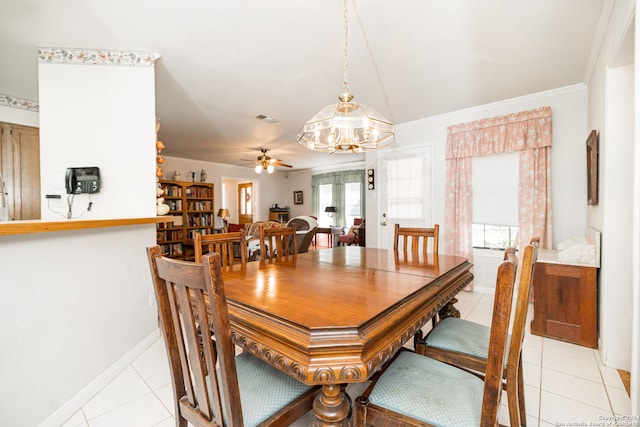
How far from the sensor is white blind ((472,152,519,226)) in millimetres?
3398

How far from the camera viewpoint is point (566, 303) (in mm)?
2264

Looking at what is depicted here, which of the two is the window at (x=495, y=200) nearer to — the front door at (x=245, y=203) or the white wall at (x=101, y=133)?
the white wall at (x=101, y=133)

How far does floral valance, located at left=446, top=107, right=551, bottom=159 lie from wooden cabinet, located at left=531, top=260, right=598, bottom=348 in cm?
162

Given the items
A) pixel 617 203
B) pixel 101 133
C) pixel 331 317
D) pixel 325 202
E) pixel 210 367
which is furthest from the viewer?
pixel 325 202

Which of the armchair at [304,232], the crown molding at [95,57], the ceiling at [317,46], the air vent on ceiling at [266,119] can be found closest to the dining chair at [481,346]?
the ceiling at [317,46]

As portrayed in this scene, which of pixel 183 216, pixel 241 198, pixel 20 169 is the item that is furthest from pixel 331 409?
pixel 241 198

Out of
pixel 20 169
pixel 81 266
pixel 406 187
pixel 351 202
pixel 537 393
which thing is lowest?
pixel 537 393

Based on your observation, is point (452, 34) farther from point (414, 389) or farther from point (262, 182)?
point (262, 182)

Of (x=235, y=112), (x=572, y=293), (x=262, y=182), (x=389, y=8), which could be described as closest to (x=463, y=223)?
(x=572, y=293)

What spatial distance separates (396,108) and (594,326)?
2983 millimetres

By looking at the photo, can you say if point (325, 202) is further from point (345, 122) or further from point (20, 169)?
point (345, 122)

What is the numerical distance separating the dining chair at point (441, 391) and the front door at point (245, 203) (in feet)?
26.1

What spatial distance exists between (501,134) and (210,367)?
12.9ft

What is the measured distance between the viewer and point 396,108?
3.68 metres
